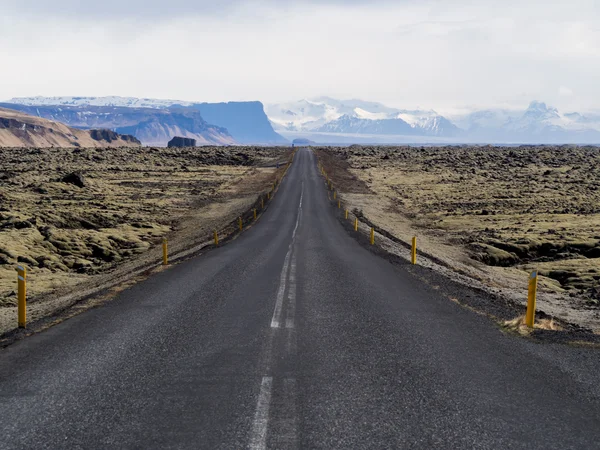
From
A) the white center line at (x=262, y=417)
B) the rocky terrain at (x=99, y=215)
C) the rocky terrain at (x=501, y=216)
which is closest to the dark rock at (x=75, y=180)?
the rocky terrain at (x=99, y=215)

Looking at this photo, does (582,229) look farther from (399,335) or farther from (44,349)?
(44,349)

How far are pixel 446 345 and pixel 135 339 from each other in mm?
5576

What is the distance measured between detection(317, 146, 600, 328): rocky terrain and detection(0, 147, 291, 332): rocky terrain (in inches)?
512

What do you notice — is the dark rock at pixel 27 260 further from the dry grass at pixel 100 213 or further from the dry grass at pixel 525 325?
the dry grass at pixel 525 325

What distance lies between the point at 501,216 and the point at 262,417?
34691 millimetres

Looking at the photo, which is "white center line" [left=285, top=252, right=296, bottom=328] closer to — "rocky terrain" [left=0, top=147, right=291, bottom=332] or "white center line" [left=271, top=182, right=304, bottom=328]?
"white center line" [left=271, top=182, right=304, bottom=328]

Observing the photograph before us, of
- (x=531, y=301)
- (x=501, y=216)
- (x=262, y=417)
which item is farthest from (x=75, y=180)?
(x=262, y=417)

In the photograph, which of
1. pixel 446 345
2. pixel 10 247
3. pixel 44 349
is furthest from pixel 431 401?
pixel 10 247

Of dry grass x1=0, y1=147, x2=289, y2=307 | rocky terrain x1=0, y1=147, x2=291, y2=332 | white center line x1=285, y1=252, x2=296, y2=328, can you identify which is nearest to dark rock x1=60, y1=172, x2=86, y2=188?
rocky terrain x1=0, y1=147, x2=291, y2=332

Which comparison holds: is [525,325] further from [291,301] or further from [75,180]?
[75,180]

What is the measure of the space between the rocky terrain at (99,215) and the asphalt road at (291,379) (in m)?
5.05

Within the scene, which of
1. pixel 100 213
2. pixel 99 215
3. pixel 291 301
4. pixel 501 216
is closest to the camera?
pixel 291 301

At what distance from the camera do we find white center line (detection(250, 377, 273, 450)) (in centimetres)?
557

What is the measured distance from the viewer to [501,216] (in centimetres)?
3744
